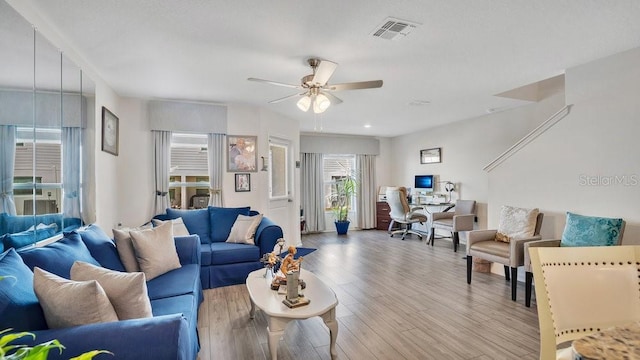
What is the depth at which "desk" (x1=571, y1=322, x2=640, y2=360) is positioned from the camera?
742 mm

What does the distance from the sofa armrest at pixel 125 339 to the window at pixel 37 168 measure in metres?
1.16

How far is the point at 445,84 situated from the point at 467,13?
5.54 ft

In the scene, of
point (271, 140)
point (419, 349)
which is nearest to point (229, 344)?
point (419, 349)

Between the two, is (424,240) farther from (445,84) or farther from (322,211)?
(445,84)

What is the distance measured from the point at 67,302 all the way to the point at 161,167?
339cm

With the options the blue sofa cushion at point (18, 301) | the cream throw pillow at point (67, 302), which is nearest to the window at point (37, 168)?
the blue sofa cushion at point (18, 301)

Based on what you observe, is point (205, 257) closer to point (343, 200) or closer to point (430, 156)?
point (343, 200)

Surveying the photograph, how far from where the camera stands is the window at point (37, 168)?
6.14ft

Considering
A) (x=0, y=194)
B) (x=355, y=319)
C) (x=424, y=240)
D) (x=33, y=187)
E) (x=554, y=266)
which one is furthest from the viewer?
(x=424, y=240)

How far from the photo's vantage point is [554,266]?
4.17ft

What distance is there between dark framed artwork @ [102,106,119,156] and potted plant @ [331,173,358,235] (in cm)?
485

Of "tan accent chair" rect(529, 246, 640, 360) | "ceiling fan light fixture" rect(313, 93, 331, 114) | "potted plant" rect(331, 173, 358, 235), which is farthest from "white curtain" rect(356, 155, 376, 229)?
"tan accent chair" rect(529, 246, 640, 360)

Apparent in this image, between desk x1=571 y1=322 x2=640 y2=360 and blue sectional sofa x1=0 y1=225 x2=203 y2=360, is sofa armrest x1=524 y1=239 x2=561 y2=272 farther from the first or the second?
blue sectional sofa x1=0 y1=225 x2=203 y2=360

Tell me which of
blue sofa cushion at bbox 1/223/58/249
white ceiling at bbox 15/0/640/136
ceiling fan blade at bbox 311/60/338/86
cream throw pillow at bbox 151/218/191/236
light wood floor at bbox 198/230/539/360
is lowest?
light wood floor at bbox 198/230/539/360
